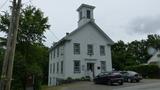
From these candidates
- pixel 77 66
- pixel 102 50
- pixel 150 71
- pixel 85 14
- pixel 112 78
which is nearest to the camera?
pixel 112 78

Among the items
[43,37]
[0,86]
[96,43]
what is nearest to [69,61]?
[96,43]

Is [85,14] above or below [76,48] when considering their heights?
above

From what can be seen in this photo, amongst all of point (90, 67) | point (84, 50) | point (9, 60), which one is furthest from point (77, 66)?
point (9, 60)

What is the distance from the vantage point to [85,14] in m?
38.1

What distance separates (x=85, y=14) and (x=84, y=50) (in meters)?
6.01

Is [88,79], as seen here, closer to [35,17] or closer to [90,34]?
[90,34]

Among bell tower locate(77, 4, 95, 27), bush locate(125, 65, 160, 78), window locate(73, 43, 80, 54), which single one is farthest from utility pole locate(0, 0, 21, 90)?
bush locate(125, 65, 160, 78)

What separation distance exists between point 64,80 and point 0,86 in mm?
22648

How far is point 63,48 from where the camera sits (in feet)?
117

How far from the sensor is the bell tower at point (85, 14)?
37.9 metres

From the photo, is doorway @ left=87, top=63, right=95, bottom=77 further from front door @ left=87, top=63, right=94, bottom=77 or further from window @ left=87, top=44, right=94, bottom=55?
window @ left=87, top=44, right=94, bottom=55

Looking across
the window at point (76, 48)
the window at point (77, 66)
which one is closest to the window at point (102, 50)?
the window at point (76, 48)

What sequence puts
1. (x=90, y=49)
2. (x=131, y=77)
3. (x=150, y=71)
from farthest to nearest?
(x=150, y=71) → (x=90, y=49) → (x=131, y=77)

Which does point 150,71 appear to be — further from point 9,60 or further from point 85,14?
point 9,60
